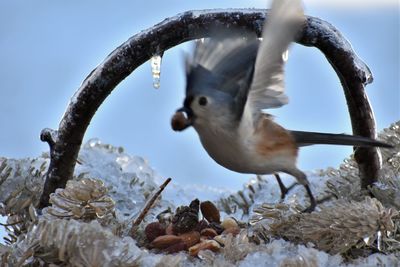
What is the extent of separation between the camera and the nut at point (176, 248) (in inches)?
34.3

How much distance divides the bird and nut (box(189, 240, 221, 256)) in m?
0.10

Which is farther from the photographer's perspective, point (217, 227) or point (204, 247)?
point (217, 227)

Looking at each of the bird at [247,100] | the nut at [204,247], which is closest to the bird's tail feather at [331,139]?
the bird at [247,100]

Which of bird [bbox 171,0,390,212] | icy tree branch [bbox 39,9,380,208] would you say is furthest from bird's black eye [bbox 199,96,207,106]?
icy tree branch [bbox 39,9,380,208]

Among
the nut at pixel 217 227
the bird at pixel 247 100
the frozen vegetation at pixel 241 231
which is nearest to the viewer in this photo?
A: the frozen vegetation at pixel 241 231

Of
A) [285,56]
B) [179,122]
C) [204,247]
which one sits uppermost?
[285,56]

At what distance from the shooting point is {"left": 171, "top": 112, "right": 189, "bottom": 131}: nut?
836mm

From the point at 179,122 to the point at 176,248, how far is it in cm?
15

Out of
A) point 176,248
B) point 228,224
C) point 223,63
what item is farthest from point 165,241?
point 223,63

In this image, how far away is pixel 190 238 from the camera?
90 centimetres

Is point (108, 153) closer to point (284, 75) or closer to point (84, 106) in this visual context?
point (84, 106)

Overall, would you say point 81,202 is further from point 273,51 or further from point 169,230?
point 273,51

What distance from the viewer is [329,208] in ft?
2.81

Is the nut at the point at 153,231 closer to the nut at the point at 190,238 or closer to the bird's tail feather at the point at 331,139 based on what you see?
the nut at the point at 190,238
